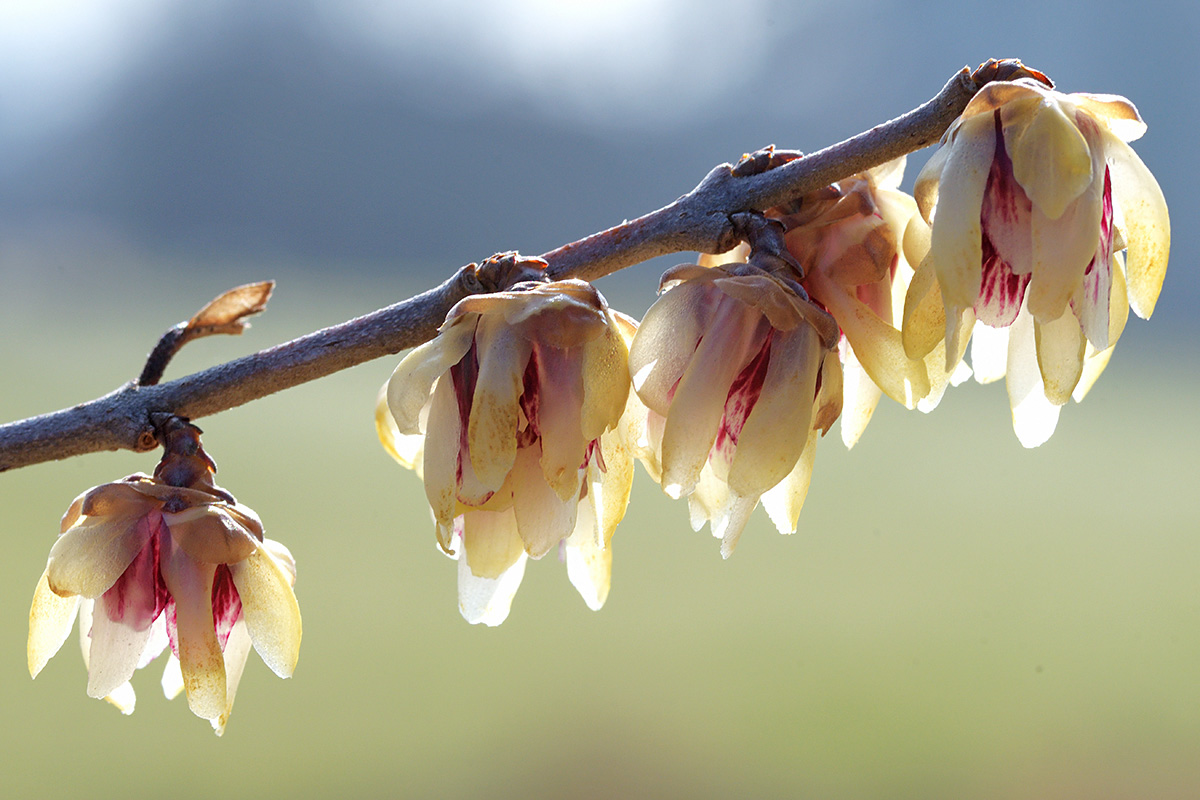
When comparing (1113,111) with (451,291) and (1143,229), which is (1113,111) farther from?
(451,291)

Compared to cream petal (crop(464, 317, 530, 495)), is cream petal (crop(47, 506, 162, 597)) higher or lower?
higher

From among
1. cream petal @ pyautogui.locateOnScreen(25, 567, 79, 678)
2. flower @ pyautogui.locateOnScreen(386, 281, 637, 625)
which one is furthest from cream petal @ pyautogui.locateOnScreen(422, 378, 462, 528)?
cream petal @ pyautogui.locateOnScreen(25, 567, 79, 678)

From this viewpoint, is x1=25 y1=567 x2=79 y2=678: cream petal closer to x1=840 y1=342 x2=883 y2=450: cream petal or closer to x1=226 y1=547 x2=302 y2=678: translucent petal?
x1=226 y1=547 x2=302 y2=678: translucent petal

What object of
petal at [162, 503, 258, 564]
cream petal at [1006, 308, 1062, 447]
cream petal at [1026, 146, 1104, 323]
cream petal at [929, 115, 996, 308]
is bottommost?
cream petal at [1006, 308, 1062, 447]

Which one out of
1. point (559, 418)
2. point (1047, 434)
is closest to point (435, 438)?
point (559, 418)

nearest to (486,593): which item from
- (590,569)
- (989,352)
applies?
(590,569)

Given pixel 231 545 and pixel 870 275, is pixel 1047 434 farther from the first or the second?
pixel 231 545
